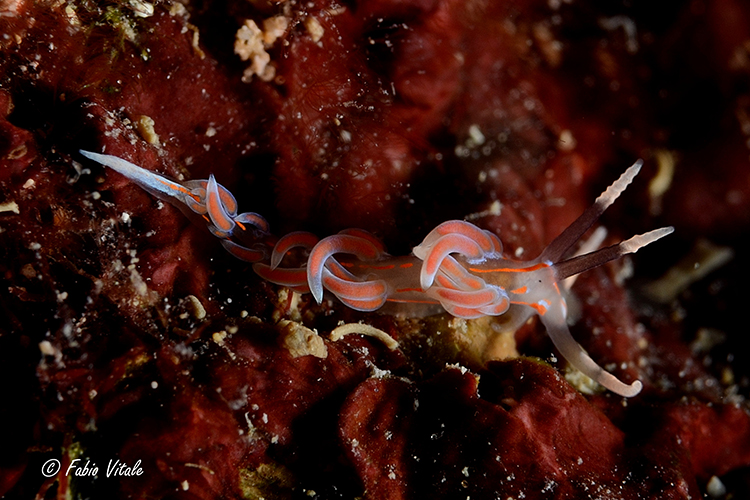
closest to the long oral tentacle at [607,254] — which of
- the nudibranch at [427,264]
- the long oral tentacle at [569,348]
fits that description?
the nudibranch at [427,264]

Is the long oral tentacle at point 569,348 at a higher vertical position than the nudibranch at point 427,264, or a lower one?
lower

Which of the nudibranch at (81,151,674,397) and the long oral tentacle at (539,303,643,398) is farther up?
the nudibranch at (81,151,674,397)

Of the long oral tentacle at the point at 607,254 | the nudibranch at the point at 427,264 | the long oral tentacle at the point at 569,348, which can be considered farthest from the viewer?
the long oral tentacle at the point at 569,348

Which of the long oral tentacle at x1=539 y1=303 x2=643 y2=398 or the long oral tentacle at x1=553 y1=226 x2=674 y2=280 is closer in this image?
the long oral tentacle at x1=553 y1=226 x2=674 y2=280

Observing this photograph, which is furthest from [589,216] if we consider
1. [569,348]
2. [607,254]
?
[569,348]

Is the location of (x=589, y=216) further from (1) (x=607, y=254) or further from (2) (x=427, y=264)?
(2) (x=427, y=264)

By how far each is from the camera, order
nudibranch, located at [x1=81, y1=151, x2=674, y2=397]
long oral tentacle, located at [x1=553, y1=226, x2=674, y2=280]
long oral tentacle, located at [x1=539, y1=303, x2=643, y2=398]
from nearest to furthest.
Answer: long oral tentacle, located at [x1=553, y1=226, x2=674, y2=280]
nudibranch, located at [x1=81, y1=151, x2=674, y2=397]
long oral tentacle, located at [x1=539, y1=303, x2=643, y2=398]

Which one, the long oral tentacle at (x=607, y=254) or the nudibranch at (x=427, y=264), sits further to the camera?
the nudibranch at (x=427, y=264)

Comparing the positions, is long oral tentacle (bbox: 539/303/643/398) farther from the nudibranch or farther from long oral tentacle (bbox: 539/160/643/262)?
long oral tentacle (bbox: 539/160/643/262)

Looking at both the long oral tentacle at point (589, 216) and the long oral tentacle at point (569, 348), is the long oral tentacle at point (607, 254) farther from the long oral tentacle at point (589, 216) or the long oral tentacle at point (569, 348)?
the long oral tentacle at point (569, 348)

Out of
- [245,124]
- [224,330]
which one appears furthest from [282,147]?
[224,330]

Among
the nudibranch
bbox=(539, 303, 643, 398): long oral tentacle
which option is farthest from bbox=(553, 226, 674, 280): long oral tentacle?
bbox=(539, 303, 643, 398): long oral tentacle
